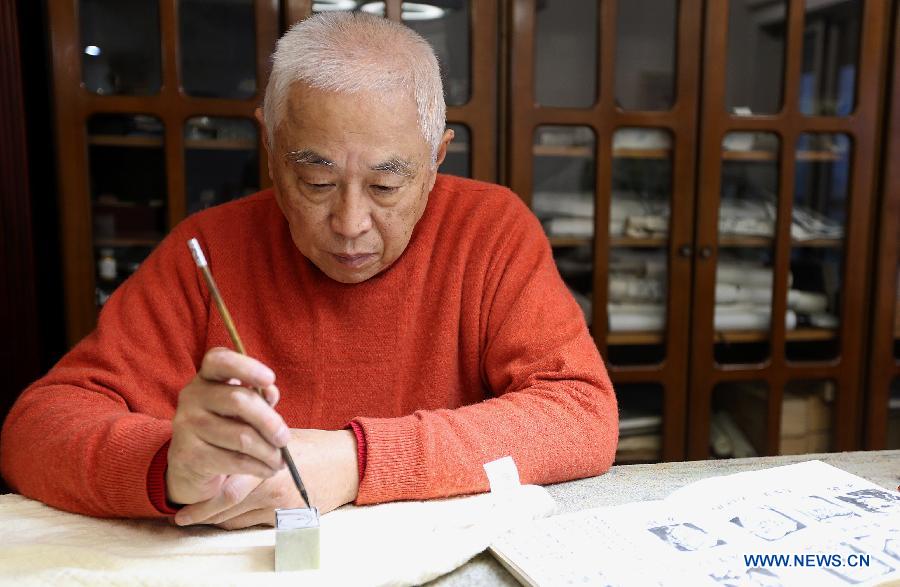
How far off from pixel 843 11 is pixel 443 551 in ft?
7.10

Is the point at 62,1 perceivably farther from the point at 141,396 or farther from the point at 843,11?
the point at 843,11

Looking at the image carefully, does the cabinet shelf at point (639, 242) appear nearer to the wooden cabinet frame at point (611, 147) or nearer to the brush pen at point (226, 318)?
the wooden cabinet frame at point (611, 147)

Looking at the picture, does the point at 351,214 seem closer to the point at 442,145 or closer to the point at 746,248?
the point at 442,145

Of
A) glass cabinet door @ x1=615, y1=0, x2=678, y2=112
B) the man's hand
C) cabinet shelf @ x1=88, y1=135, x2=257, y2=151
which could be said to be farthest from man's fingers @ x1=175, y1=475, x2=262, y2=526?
glass cabinet door @ x1=615, y1=0, x2=678, y2=112

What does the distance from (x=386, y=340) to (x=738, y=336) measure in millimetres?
1432

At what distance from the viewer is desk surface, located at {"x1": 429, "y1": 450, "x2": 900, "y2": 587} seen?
0.87 m

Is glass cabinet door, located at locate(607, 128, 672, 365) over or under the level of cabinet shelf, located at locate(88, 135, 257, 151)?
under

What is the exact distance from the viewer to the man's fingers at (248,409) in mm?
645

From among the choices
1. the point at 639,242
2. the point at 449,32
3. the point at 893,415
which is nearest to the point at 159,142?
the point at 449,32

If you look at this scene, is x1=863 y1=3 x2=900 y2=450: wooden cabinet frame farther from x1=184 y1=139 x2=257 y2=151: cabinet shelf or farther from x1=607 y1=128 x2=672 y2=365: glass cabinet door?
x1=184 y1=139 x2=257 y2=151: cabinet shelf

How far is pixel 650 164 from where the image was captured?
84.7 inches

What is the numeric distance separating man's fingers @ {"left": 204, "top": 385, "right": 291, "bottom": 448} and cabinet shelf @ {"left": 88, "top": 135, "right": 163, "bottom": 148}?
1473mm

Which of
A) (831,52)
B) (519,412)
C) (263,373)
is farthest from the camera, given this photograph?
(831,52)

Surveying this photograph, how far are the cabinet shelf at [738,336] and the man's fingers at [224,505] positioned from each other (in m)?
1.57
